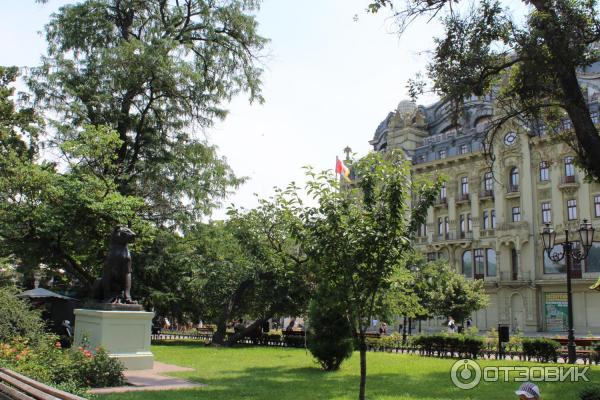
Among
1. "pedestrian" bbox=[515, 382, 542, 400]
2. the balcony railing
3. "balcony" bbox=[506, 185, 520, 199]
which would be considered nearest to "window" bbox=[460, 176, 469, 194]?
the balcony railing

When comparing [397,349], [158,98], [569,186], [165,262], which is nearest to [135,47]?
[158,98]

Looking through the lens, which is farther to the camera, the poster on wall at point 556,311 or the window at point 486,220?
the window at point 486,220

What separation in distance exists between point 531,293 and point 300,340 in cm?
2831

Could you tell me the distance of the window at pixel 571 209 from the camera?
45434 millimetres

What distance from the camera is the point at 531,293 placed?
47062mm

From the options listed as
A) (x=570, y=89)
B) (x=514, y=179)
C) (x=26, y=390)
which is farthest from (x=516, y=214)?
(x=26, y=390)

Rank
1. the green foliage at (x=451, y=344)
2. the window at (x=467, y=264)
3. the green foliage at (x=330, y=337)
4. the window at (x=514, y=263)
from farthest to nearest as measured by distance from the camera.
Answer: the window at (x=467, y=264) → the window at (x=514, y=263) → the green foliage at (x=451, y=344) → the green foliage at (x=330, y=337)

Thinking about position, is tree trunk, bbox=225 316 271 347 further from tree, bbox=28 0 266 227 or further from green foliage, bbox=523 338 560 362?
green foliage, bbox=523 338 560 362

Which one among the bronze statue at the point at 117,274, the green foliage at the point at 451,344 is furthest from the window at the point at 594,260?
the bronze statue at the point at 117,274

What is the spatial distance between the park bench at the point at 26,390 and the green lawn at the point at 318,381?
2.30 metres

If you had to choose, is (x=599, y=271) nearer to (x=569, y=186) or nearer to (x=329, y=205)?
(x=569, y=186)

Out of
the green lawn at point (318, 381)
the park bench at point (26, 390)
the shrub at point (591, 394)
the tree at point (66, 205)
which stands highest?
the tree at point (66, 205)

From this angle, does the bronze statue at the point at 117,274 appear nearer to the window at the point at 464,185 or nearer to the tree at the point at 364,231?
the tree at the point at 364,231

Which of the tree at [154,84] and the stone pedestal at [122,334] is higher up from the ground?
the tree at [154,84]
